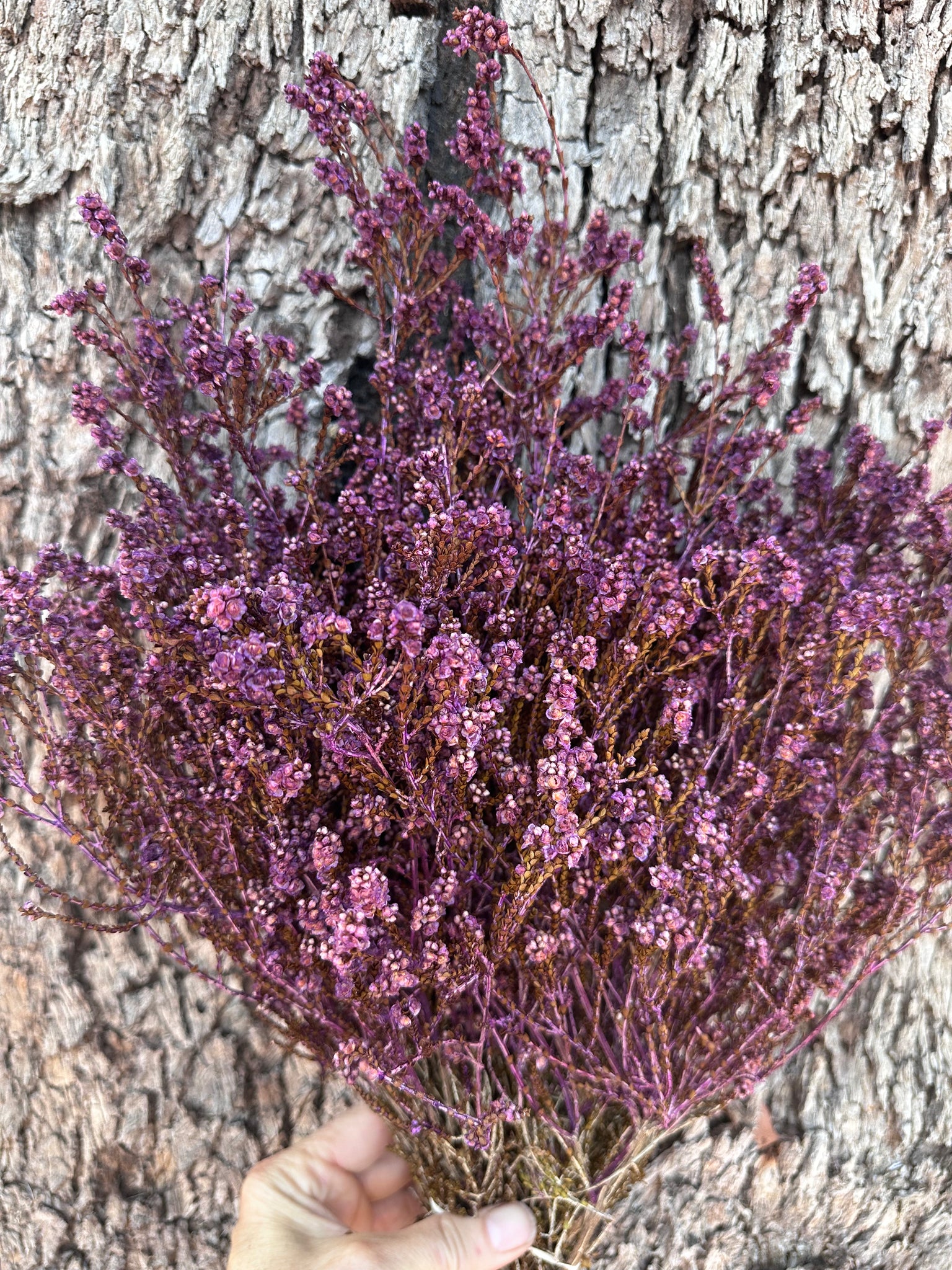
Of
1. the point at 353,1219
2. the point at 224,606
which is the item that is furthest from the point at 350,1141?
the point at 224,606

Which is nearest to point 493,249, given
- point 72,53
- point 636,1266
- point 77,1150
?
point 72,53

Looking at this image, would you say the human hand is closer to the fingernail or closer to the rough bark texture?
the fingernail

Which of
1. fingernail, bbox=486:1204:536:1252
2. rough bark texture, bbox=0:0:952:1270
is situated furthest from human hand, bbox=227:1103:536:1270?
rough bark texture, bbox=0:0:952:1270

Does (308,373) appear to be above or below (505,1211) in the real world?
above

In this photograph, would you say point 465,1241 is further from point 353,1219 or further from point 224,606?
point 224,606

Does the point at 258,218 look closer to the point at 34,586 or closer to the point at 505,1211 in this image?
the point at 34,586

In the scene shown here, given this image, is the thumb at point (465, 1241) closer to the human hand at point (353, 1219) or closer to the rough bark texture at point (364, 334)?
the human hand at point (353, 1219)
